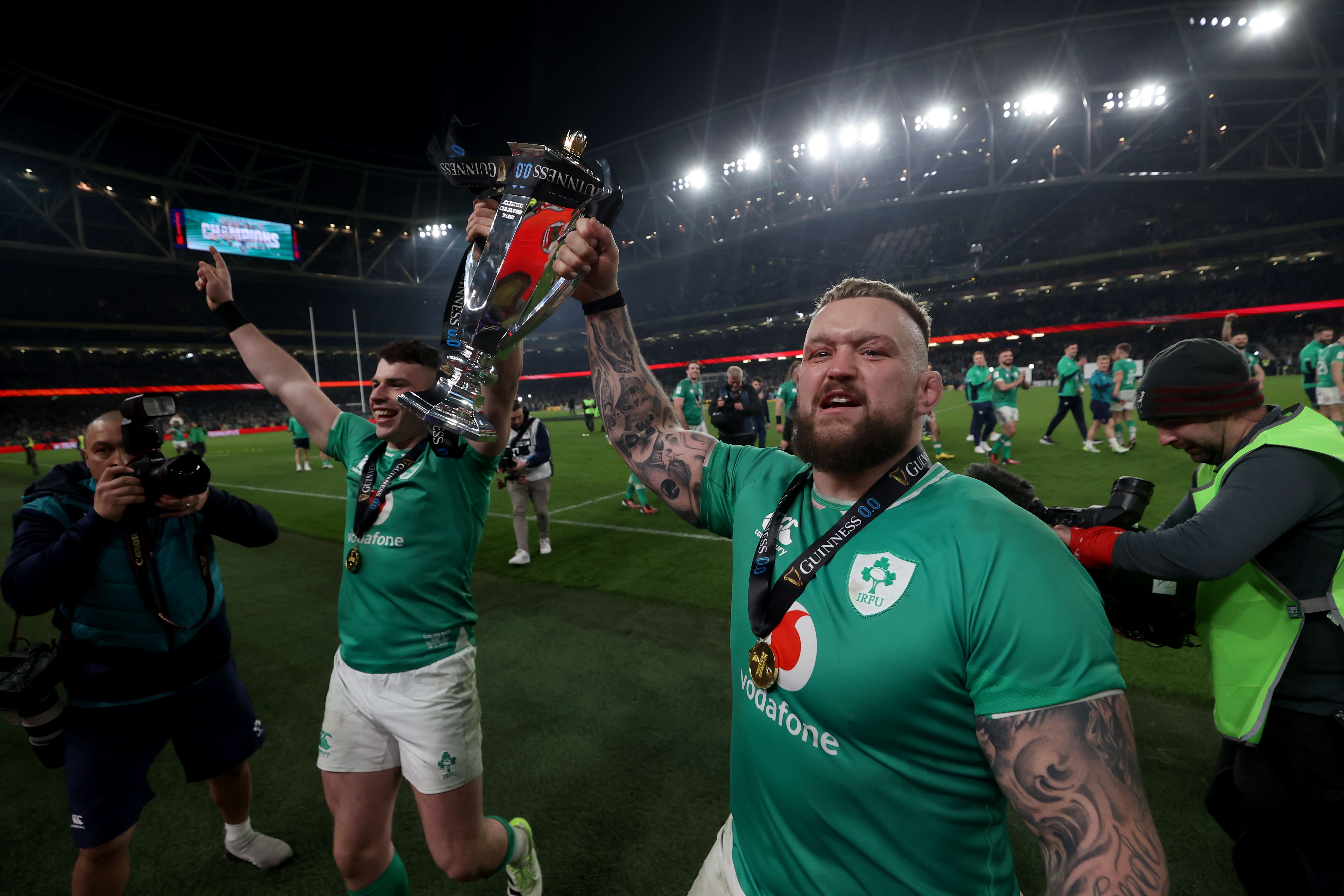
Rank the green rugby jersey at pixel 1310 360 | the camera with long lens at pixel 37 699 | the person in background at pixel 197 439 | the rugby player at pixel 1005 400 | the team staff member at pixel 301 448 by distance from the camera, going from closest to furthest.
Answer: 1. the camera with long lens at pixel 37 699
2. the green rugby jersey at pixel 1310 360
3. the rugby player at pixel 1005 400
4. the team staff member at pixel 301 448
5. the person in background at pixel 197 439

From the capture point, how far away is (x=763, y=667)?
1.31 metres

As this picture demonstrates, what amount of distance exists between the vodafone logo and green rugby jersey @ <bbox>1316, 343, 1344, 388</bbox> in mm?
14282

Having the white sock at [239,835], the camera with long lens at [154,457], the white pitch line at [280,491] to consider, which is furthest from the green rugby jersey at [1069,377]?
the white pitch line at [280,491]

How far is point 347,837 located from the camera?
6.92ft

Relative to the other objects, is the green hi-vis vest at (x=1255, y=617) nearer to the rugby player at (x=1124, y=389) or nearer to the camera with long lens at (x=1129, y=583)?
the camera with long lens at (x=1129, y=583)

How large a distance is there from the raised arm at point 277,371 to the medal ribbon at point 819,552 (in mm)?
2320

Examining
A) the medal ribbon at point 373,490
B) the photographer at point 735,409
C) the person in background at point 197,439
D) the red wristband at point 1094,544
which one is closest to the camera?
the red wristband at point 1094,544

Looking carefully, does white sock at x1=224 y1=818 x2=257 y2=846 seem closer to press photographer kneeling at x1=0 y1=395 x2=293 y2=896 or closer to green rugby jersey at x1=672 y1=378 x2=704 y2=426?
press photographer kneeling at x1=0 y1=395 x2=293 y2=896

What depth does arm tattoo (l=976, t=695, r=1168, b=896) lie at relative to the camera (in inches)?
35.4

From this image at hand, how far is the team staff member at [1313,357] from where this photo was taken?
33.4ft

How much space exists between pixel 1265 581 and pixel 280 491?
1695 cm

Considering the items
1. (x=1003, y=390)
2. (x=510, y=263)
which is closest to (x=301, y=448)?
(x=1003, y=390)

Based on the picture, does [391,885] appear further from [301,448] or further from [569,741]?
[301,448]

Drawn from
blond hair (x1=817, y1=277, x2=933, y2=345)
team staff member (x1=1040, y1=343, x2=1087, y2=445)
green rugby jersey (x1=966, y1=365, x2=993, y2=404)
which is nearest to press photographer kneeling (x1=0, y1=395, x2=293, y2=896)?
blond hair (x1=817, y1=277, x2=933, y2=345)
